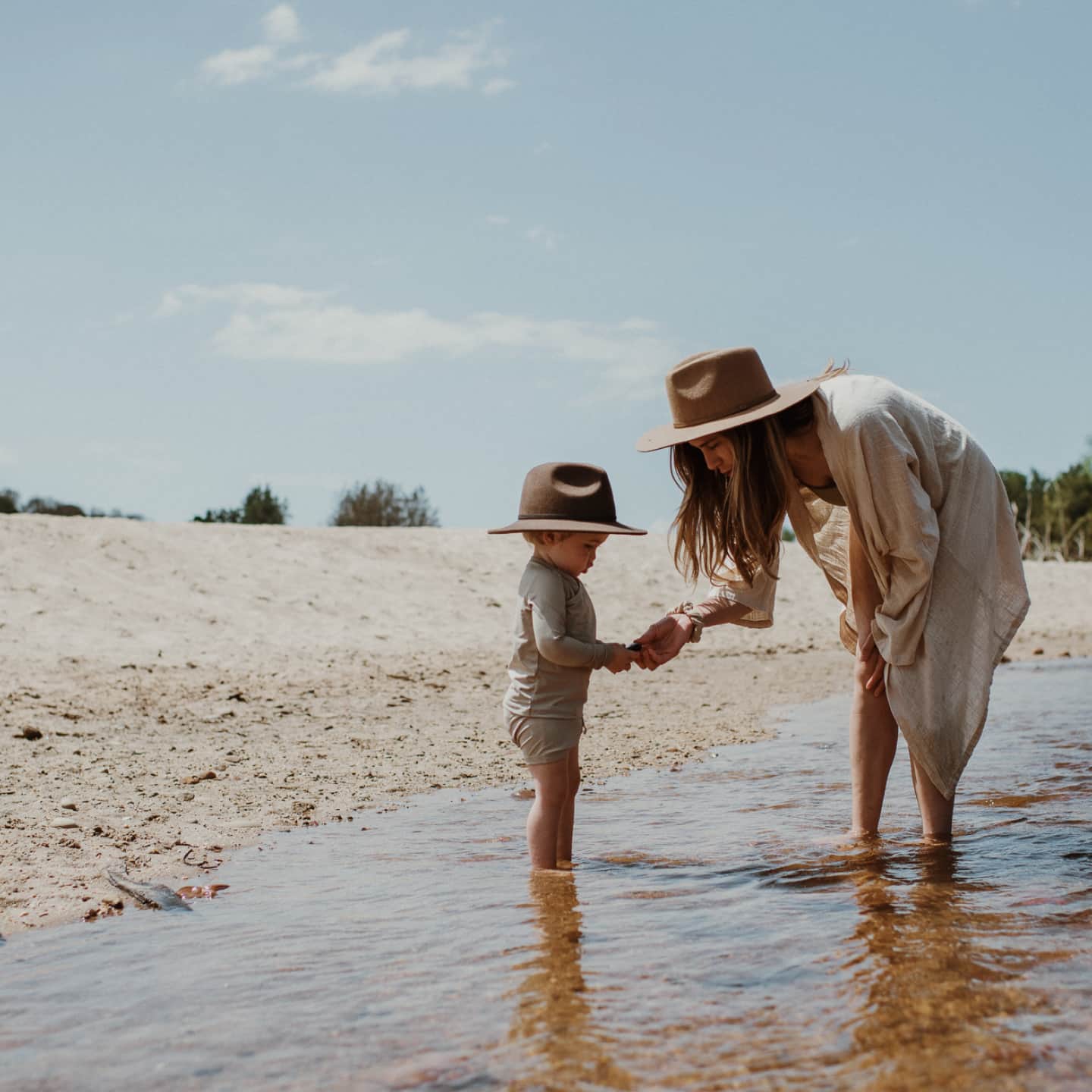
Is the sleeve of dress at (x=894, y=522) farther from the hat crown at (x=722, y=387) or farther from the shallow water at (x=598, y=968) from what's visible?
the shallow water at (x=598, y=968)

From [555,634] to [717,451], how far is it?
2.61 feet

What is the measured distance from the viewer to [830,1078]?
2.30m

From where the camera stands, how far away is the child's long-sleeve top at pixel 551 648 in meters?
4.14

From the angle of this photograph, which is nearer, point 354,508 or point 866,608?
point 866,608

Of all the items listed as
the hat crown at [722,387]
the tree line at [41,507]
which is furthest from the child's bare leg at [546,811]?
the tree line at [41,507]

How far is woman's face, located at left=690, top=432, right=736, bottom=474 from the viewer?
4.03m

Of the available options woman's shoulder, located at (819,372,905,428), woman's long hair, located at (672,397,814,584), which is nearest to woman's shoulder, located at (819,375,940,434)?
woman's shoulder, located at (819,372,905,428)

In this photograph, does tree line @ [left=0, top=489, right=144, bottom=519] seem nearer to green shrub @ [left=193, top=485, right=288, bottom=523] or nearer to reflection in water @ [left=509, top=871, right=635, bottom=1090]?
green shrub @ [left=193, top=485, right=288, bottom=523]

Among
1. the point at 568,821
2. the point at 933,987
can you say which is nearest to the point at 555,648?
the point at 568,821

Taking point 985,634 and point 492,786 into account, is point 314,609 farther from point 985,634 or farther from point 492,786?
point 985,634

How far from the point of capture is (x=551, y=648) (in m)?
4.12

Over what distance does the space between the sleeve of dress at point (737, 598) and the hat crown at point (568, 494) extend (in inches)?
21.6

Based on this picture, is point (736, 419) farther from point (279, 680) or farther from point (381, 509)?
point (381, 509)

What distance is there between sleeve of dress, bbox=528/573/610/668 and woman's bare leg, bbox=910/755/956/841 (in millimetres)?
1143
